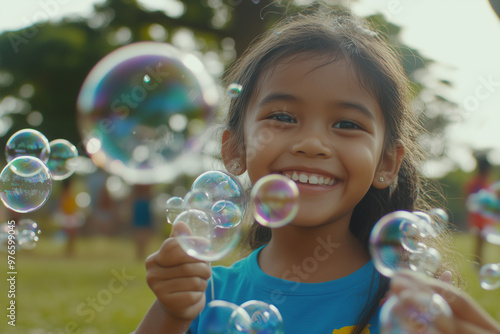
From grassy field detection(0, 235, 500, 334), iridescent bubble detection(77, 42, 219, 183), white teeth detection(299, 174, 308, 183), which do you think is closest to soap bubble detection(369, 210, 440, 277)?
white teeth detection(299, 174, 308, 183)

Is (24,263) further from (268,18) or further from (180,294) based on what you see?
(180,294)

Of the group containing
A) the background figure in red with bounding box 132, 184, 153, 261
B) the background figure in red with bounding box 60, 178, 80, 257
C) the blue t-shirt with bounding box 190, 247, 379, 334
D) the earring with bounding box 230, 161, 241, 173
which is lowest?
the background figure in red with bounding box 60, 178, 80, 257

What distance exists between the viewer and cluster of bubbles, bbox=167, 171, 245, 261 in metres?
1.31

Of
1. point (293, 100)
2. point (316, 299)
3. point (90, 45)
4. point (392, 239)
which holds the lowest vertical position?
point (90, 45)

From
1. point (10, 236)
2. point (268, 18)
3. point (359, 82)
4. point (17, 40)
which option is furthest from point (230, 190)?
point (17, 40)

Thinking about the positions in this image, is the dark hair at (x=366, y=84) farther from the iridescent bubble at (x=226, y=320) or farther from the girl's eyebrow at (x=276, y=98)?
the iridescent bubble at (x=226, y=320)

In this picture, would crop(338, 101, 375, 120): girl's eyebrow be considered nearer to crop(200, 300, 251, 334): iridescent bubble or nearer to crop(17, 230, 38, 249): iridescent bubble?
crop(200, 300, 251, 334): iridescent bubble

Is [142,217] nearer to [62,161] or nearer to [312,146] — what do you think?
[62,161]

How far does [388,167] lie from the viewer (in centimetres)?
179

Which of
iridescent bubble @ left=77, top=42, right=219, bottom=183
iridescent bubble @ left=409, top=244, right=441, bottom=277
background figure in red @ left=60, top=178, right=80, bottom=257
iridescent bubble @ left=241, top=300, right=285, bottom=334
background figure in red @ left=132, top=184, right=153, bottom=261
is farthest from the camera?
background figure in red @ left=60, top=178, right=80, bottom=257

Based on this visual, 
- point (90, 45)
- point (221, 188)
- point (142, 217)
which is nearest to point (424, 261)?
point (221, 188)

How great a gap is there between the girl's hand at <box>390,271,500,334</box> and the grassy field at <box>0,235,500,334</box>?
188 centimetres

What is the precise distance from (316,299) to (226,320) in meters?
0.31

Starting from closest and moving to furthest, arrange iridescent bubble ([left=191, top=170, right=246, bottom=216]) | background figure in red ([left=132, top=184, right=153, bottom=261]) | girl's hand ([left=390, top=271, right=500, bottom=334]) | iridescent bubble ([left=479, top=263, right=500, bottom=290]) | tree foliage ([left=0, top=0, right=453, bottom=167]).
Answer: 1. girl's hand ([left=390, top=271, right=500, bottom=334])
2. iridescent bubble ([left=191, top=170, right=246, bottom=216])
3. iridescent bubble ([left=479, top=263, right=500, bottom=290])
4. tree foliage ([left=0, top=0, right=453, bottom=167])
5. background figure in red ([left=132, top=184, right=153, bottom=261])
